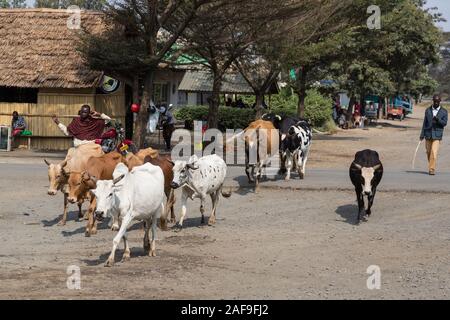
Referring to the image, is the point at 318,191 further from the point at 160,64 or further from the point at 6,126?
the point at 6,126

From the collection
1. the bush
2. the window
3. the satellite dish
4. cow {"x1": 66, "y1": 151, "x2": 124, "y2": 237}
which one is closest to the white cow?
cow {"x1": 66, "y1": 151, "x2": 124, "y2": 237}

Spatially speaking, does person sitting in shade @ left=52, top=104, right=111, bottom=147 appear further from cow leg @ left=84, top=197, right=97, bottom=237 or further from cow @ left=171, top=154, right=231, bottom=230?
cow leg @ left=84, top=197, right=97, bottom=237

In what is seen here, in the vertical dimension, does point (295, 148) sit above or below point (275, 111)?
below

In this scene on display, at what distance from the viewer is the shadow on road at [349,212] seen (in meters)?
16.2

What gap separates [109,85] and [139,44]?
3.32 metres

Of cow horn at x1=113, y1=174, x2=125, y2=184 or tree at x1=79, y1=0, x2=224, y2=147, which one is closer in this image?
cow horn at x1=113, y1=174, x2=125, y2=184

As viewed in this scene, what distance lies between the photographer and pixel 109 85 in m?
29.1

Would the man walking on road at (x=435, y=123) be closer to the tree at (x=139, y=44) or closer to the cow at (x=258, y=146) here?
the cow at (x=258, y=146)

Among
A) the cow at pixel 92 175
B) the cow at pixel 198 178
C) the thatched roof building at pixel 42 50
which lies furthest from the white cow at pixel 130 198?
the thatched roof building at pixel 42 50

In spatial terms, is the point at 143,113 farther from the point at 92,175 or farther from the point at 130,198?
the point at 130,198

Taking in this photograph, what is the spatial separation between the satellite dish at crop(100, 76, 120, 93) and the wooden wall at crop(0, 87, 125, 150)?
0.24 metres

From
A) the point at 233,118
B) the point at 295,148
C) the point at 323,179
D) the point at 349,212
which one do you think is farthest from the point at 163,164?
the point at 233,118

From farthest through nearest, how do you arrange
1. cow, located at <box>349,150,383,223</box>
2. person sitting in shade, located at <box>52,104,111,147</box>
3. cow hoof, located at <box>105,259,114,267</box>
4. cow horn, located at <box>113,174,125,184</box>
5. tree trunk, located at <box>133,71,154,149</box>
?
A: tree trunk, located at <box>133,71,154,149</box> < person sitting in shade, located at <box>52,104,111,147</box> < cow, located at <box>349,150,383,223</box> < cow horn, located at <box>113,174,125,184</box> < cow hoof, located at <box>105,259,114,267</box>

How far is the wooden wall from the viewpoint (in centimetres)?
2834
